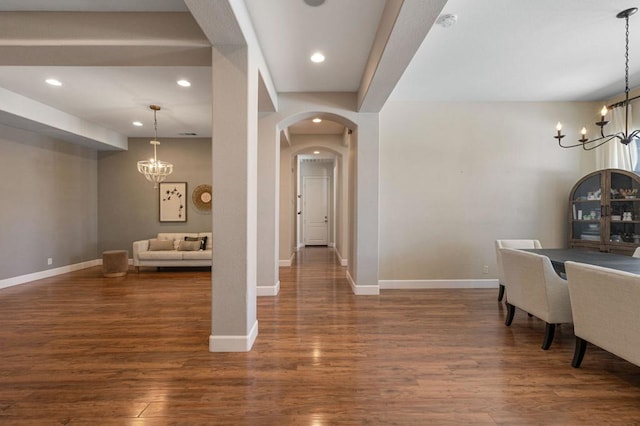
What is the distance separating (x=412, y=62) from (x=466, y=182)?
7.06 feet

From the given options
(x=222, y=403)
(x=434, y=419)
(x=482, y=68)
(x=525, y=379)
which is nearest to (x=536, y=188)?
(x=482, y=68)

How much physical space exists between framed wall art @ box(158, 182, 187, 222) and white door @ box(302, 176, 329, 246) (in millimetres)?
4152

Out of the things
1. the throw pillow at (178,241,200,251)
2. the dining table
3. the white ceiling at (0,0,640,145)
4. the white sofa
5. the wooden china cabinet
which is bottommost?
the white sofa

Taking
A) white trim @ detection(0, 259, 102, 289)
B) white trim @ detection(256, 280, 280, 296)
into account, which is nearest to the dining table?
white trim @ detection(256, 280, 280, 296)

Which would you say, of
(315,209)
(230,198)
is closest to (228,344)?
(230,198)

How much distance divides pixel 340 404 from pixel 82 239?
6993mm

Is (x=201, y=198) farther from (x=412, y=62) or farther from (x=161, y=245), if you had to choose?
(x=412, y=62)

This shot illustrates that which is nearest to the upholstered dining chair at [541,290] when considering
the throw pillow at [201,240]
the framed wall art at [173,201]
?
the throw pillow at [201,240]

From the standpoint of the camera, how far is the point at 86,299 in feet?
13.1

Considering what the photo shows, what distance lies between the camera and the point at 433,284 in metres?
4.54

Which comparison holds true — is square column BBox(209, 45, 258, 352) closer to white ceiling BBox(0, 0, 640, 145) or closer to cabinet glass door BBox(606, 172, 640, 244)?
white ceiling BBox(0, 0, 640, 145)

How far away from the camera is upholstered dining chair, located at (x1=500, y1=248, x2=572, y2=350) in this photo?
8.23 ft

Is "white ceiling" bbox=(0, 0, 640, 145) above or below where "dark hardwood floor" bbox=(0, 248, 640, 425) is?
above

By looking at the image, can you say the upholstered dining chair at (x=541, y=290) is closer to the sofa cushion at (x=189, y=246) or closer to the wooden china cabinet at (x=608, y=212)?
the wooden china cabinet at (x=608, y=212)
